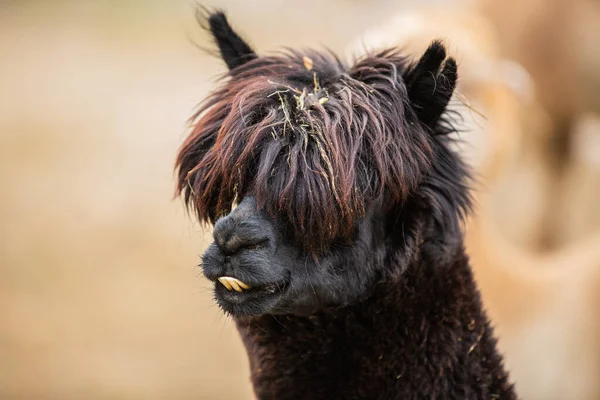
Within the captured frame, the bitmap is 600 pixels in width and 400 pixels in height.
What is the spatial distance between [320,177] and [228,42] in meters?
0.81

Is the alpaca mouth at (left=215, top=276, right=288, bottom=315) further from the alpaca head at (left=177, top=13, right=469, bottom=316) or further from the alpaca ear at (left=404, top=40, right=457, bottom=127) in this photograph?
the alpaca ear at (left=404, top=40, right=457, bottom=127)

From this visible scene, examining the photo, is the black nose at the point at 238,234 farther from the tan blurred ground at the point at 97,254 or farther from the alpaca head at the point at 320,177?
the tan blurred ground at the point at 97,254

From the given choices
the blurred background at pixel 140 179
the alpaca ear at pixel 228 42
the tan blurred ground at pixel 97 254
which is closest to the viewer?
the alpaca ear at pixel 228 42

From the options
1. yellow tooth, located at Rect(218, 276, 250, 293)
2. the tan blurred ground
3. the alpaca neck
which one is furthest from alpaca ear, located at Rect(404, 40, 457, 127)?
the tan blurred ground

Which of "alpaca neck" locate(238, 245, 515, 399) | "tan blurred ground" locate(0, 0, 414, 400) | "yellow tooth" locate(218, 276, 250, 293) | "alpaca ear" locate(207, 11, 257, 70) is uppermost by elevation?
"tan blurred ground" locate(0, 0, 414, 400)

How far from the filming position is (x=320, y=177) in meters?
1.96

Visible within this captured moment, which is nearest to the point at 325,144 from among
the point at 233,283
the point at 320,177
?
the point at 320,177

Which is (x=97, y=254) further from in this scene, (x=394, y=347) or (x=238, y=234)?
(x=238, y=234)

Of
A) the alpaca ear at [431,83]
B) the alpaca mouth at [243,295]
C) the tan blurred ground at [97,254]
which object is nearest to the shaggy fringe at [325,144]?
the alpaca ear at [431,83]

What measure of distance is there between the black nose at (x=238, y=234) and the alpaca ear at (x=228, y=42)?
31.2 inches

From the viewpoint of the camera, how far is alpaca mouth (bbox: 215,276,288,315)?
196 centimetres

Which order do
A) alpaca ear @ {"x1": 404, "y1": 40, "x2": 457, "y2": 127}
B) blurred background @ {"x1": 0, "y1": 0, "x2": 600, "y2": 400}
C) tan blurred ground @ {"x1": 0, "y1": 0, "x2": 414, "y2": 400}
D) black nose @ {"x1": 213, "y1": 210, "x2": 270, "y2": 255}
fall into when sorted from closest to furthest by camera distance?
black nose @ {"x1": 213, "y1": 210, "x2": 270, "y2": 255} → alpaca ear @ {"x1": 404, "y1": 40, "x2": 457, "y2": 127} → blurred background @ {"x1": 0, "y1": 0, "x2": 600, "y2": 400} → tan blurred ground @ {"x1": 0, "y1": 0, "x2": 414, "y2": 400}

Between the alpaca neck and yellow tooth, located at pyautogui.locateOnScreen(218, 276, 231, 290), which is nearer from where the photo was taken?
yellow tooth, located at pyautogui.locateOnScreen(218, 276, 231, 290)

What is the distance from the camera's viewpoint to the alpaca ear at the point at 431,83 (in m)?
2.12
